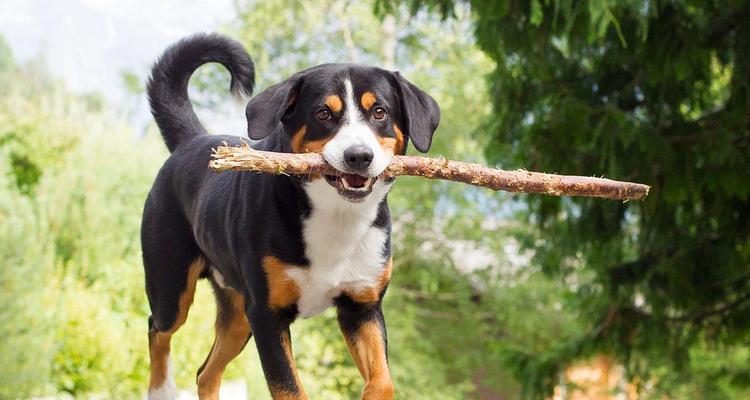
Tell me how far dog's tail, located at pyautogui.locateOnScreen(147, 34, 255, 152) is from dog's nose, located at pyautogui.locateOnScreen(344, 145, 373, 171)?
173 cm

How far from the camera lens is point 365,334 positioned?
3891 millimetres

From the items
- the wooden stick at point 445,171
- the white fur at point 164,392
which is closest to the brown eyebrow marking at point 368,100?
the wooden stick at point 445,171

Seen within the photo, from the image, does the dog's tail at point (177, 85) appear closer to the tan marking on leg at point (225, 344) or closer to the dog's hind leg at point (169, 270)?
the dog's hind leg at point (169, 270)

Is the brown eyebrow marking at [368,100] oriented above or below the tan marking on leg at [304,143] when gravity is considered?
above

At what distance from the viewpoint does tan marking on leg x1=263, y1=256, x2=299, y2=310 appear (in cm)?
369

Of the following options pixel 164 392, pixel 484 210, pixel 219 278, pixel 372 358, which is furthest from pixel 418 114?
pixel 484 210

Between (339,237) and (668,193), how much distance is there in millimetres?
3573

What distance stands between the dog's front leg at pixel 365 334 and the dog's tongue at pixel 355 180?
0.56 meters

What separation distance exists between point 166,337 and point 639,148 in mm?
3461

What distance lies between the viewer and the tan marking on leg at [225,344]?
4.71 m

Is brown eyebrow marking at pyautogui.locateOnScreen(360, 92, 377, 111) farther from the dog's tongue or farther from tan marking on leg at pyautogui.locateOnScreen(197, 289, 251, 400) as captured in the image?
tan marking on leg at pyautogui.locateOnScreen(197, 289, 251, 400)

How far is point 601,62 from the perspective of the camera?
24.3ft

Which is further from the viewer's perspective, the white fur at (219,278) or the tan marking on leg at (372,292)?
the white fur at (219,278)

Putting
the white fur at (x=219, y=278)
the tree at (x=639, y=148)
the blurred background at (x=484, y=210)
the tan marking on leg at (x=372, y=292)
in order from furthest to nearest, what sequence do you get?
the blurred background at (x=484, y=210)
the tree at (x=639, y=148)
the white fur at (x=219, y=278)
the tan marking on leg at (x=372, y=292)
